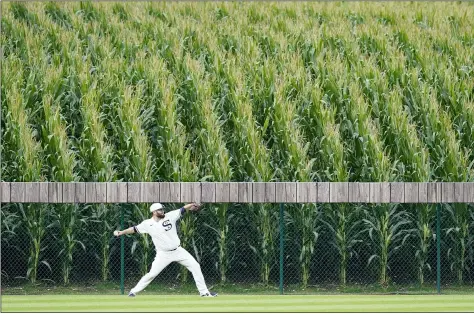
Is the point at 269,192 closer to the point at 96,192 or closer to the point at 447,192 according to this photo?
the point at 96,192

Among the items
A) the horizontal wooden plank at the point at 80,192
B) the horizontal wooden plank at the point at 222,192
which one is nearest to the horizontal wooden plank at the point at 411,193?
the horizontal wooden plank at the point at 222,192

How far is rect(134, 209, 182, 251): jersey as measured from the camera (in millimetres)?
16562

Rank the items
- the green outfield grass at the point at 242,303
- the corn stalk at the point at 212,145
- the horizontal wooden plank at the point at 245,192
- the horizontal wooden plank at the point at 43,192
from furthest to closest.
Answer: the corn stalk at the point at 212,145 → the horizontal wooden plank at the point at 245,192 → the horizontal wooden plank at the point at 43,192 → the green outfield grass at the point at 242,303

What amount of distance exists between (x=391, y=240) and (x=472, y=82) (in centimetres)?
565

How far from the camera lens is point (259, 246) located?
19.7 metres

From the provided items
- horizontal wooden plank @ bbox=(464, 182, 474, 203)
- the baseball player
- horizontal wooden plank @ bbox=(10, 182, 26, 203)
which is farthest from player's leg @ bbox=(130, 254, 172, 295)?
horizontal wooden plank @ bbox=(464, 182, 474, 203)

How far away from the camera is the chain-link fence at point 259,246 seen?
19422 mm

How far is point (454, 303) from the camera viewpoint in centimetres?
1689

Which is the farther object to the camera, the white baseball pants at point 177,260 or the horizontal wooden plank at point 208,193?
the horizontal wooden plank at point 208,193

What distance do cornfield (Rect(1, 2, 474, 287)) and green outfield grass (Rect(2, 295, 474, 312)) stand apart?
5.09ft

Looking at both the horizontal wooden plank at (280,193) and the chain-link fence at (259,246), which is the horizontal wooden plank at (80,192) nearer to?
the chain-link fence at (259,246)

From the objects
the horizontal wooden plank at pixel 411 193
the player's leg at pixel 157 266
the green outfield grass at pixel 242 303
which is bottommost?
the green outfield grass at pixel 242 303

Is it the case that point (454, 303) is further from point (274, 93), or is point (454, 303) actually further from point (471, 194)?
point (274, 93)

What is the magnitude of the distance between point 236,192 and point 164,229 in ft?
8.48
